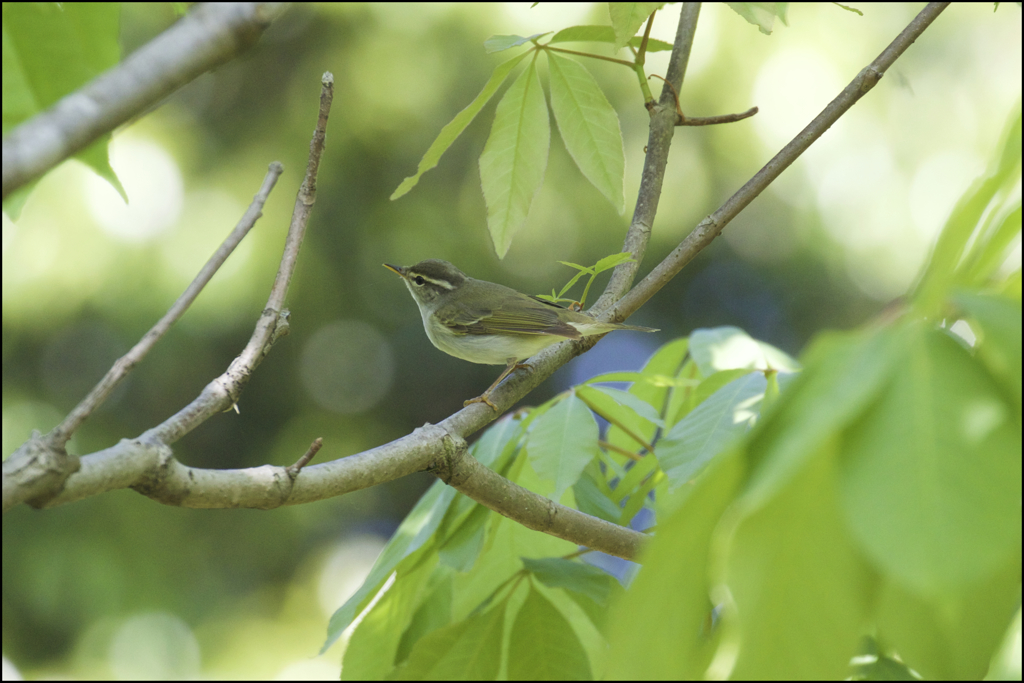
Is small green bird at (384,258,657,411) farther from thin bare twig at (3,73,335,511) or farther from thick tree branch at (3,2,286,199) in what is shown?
thick tree branch at (3,2,286,199)

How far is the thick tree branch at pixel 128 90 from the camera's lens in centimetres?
41

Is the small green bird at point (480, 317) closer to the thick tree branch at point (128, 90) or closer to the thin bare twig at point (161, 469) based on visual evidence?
the thin bare twig at point (161, 469)

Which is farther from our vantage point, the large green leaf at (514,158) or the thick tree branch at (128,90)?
the large green leaf at (514,158)

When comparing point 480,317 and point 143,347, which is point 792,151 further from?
point 480,317

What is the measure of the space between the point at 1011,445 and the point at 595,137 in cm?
84

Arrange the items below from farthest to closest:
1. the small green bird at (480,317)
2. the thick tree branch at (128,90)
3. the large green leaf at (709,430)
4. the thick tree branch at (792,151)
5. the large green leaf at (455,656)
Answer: the small green bird at (480,317), the thick tree branch at (792,151), the large green leaf at (455,656), the large green leaf at (709,430), the thick tree branch at (128,90)

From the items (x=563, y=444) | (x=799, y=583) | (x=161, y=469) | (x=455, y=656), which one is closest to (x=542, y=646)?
(x=455, y=656)

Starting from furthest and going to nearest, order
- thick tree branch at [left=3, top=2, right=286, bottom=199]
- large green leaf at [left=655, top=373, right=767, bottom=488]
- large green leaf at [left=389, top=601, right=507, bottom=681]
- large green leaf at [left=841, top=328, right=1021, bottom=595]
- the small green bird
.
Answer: the small green bird
large green leaf at [left=389, top=601, right=507, bottom=681]
large green leaf at [left=655, top=373, right=767, bottom=488]
thick tree branch at [left=3, top=2, right=286, bottom=199]
large green leaf at [left=841, top=328, right=1021, bottom=595]

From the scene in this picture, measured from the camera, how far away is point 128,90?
0.42m

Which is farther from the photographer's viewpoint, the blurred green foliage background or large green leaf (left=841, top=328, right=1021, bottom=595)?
the blurred green foliage background

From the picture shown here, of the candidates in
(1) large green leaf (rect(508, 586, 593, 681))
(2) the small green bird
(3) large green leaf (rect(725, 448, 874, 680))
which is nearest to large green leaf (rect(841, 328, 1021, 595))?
(3) large green leaf (rect(725, 448, 874, 680))

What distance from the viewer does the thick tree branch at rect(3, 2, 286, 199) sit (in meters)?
0.41

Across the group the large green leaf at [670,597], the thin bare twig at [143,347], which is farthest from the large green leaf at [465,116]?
the large green leaf at [670,597]

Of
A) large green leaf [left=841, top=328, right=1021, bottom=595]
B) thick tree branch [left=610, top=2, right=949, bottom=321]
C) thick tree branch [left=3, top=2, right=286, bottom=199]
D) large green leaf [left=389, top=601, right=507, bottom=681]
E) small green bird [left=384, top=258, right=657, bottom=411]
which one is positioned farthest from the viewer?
small green bird [left=384, top=258, right=657, bottom=411]
